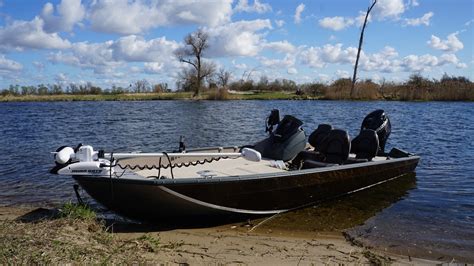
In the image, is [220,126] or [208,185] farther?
[220,126]

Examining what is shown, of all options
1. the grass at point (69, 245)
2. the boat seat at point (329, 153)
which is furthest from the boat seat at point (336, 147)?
the grass at point (69, 245)

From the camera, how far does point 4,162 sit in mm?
14219

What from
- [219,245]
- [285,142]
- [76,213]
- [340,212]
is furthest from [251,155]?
[76,213]

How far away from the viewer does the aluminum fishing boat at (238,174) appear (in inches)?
277

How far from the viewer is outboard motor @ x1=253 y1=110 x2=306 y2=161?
9.68 metres

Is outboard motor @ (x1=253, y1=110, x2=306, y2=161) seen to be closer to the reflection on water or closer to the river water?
the reflection on water

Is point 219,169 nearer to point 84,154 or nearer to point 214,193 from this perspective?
point 214,193

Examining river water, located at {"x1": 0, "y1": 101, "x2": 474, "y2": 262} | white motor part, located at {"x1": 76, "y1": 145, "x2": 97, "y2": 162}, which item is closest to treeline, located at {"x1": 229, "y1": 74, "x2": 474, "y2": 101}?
river water, located at {"x1": 0, "y1": 101, "x2": 474, "y2": 262}

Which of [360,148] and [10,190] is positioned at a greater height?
[360,148]

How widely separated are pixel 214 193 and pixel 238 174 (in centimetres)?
79

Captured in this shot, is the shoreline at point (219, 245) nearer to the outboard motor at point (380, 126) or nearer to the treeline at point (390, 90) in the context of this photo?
the outboard motor at point (380, 126)

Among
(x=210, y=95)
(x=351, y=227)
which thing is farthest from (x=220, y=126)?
(x=210, y=95)

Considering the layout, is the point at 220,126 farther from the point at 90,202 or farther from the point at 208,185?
the point at 208,185

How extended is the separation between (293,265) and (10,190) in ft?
25.0
